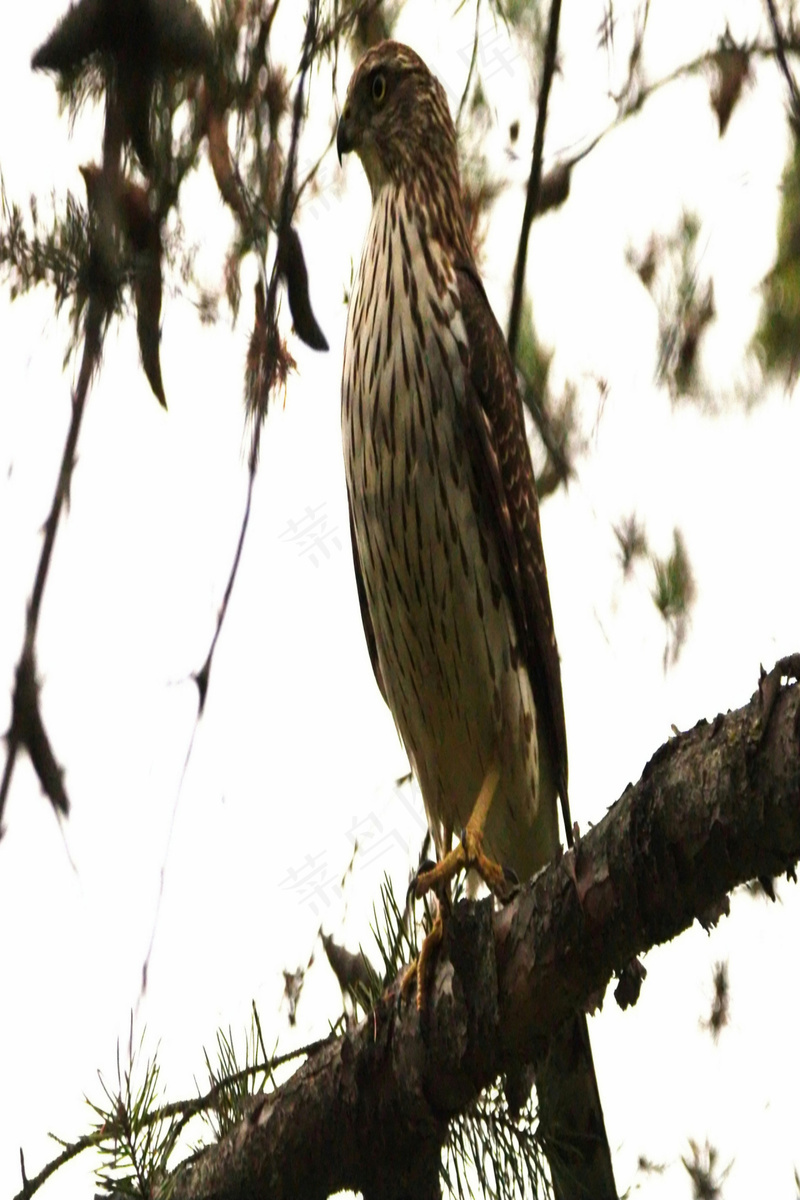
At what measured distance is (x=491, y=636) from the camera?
3512 millimetres

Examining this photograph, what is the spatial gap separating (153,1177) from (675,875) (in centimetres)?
97

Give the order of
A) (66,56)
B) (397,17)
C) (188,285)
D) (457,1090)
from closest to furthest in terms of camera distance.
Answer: (66,56)
(457,1090)
(188,285)
(397,17)

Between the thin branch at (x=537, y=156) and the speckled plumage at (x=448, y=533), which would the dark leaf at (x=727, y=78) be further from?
the speckled plumage at (x=448, y=533)

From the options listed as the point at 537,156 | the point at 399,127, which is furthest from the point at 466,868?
the point at 399,127

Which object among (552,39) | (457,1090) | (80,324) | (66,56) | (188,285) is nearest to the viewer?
(66,56)

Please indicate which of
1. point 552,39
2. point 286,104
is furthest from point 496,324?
point 286,104

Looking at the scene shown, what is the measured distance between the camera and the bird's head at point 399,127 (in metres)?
4.01

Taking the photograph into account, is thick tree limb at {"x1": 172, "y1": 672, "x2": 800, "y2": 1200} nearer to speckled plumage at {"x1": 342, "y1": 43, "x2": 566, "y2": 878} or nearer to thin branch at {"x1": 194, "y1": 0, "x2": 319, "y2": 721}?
thin branch at {"x1": 194, "y1": 0, "x2": 319, "y2": 721}

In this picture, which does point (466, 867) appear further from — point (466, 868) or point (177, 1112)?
point (177, 1112)

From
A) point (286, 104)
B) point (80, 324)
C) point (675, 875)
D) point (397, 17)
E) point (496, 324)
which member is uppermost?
point (397, 17)

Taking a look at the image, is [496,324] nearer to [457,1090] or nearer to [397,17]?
[397,17]

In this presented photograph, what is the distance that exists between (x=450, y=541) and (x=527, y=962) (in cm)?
136

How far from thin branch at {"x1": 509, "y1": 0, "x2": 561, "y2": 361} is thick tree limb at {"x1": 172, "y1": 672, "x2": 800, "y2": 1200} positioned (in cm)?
135

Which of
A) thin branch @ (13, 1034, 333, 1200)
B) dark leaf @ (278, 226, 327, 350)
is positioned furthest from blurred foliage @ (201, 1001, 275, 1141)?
dark leaf @ (278, 226, 327, 350)
